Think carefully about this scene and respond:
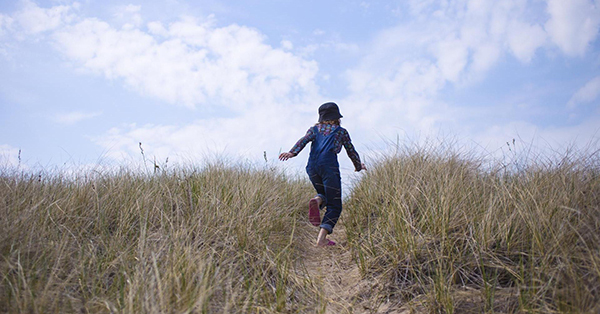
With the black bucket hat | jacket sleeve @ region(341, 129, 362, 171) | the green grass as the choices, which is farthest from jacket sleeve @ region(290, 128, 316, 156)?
the green grass

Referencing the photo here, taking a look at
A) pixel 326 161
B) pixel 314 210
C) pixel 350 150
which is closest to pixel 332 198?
pixel 314 210

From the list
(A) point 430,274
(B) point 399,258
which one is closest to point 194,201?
(B) point 399,258

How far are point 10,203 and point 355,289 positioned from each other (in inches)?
154

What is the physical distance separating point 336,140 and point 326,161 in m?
0.31

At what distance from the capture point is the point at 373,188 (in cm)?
541

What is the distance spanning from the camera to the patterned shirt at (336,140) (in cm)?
462

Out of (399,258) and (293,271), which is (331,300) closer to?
(293,271)

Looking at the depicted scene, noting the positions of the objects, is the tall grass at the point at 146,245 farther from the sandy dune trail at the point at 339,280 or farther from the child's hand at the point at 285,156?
the child's hand at the point at 285,156

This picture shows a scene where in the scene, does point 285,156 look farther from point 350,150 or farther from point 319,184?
point 350,150

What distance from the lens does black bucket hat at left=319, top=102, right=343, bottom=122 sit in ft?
15.5

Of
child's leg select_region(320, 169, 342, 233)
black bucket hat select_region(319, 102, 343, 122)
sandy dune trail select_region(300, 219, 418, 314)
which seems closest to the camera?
sandy dune trail select_region(300, 219, 418, 314)

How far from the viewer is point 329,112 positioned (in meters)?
4.73

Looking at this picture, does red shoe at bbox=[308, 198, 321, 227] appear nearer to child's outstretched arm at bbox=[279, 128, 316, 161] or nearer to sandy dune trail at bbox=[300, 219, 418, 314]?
sandy dune trail at bbox=[300, 219, 418, 314]

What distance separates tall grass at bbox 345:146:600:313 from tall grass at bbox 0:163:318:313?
3.02 ft
